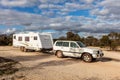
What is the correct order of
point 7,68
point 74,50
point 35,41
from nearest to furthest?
1. point 7,68
2. point 74,50
3. point 35,41

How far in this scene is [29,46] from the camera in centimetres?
3073

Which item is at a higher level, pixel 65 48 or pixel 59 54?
→ pixel 65 48

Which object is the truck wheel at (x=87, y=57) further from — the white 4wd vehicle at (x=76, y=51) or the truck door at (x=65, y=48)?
the truck door at (x=65, y=48)

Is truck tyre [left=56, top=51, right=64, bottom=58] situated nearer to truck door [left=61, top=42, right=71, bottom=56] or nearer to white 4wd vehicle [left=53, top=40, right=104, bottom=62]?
white 4wd vehicle [left=53, top=40, right=104, bottom=62]

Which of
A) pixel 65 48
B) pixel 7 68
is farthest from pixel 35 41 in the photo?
pixel 7 68

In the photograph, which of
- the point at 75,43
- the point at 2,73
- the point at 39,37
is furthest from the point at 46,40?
the point at 2,73

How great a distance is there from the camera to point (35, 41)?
29469 millimetres

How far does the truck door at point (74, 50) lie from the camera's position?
22.4 meters

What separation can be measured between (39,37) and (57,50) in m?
5.16

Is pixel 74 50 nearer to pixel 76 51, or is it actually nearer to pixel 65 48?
pixel 76 51

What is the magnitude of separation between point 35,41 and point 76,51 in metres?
8.43

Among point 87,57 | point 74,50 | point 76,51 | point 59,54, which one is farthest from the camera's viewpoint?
point 59,54

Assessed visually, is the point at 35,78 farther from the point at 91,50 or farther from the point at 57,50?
the point at 57,50

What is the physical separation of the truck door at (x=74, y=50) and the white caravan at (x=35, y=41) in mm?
6516
